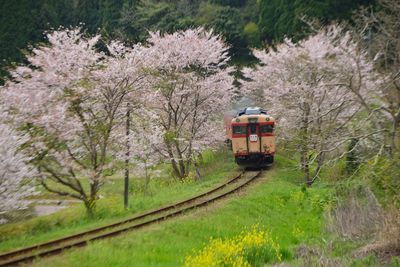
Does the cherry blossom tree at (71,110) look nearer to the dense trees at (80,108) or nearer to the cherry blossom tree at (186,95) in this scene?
the dense trees at (80,108)

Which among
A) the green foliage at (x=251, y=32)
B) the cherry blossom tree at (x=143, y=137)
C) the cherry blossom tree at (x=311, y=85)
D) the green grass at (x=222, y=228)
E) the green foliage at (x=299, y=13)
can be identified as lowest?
the green grass at (x=222, y=228)

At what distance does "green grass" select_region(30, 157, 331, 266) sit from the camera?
10.2 metres

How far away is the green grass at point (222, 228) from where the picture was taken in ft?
33.5

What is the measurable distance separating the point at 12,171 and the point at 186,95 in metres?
13.0

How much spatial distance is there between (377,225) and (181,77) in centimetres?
1617

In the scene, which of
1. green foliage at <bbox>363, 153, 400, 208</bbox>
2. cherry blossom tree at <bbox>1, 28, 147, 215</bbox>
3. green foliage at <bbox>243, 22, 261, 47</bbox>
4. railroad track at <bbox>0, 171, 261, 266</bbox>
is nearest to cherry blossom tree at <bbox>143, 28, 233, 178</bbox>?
railroad track at <bbox>0, 171, 261, 266</bbox>

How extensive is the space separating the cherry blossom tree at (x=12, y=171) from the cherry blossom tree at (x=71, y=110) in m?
0.68

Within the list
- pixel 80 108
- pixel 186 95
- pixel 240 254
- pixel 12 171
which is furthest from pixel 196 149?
pixel 240 254

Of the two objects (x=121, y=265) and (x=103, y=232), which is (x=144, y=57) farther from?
(x=121, y=265)

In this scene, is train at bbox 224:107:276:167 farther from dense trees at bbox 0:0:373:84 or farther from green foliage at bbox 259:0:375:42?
dense trees at bbox 0:0:373:84

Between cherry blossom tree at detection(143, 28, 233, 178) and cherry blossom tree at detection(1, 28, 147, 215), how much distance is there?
6652mm

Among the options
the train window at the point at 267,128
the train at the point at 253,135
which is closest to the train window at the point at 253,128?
the train at the point at 253,135

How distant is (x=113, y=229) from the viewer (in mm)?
12734

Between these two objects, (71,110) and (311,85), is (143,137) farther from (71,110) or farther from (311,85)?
(311,85)
